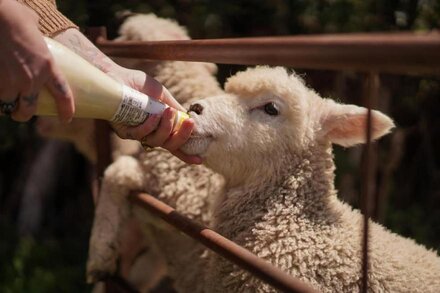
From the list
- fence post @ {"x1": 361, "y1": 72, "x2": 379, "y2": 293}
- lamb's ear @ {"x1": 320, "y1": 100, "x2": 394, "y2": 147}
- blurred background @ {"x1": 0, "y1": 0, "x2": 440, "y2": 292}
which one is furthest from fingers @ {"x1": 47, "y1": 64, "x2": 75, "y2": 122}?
blurred background @ {"x1": 0, "y1": 0, "x2": 440, "y2": 292}

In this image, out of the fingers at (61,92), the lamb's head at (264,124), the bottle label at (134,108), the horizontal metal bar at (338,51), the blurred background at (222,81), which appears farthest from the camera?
the blurred background at (222,81)

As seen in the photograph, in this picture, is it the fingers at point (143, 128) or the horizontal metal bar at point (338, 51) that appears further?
the fingers at point (143, 128)

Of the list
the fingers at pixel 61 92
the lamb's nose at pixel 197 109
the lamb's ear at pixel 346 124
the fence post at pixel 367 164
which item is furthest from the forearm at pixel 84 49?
the fence post at pixel 367 164

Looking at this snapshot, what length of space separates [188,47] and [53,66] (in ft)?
1.55

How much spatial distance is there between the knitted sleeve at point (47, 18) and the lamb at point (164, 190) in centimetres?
93

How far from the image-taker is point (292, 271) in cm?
189

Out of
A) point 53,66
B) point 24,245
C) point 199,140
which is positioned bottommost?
point 24,245

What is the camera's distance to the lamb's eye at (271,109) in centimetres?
204

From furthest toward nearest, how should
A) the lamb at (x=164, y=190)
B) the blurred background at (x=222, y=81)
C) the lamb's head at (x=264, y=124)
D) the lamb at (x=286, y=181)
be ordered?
the blurred background at (x=222, y=81) → the lamb at (x=164, y=190) → the lamb's head at (x=264, y=124) → the lamb at (x=286, y=181)

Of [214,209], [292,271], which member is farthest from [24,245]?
[292,271]

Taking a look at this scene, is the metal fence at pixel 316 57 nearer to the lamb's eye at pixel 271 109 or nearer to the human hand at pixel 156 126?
the human hand at pixel 156 126

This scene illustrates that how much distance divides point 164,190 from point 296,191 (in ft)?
2.72

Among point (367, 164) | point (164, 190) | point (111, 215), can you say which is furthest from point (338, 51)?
point (111, 215)

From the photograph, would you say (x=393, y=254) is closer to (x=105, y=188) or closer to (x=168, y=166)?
(x=168, y=166)
